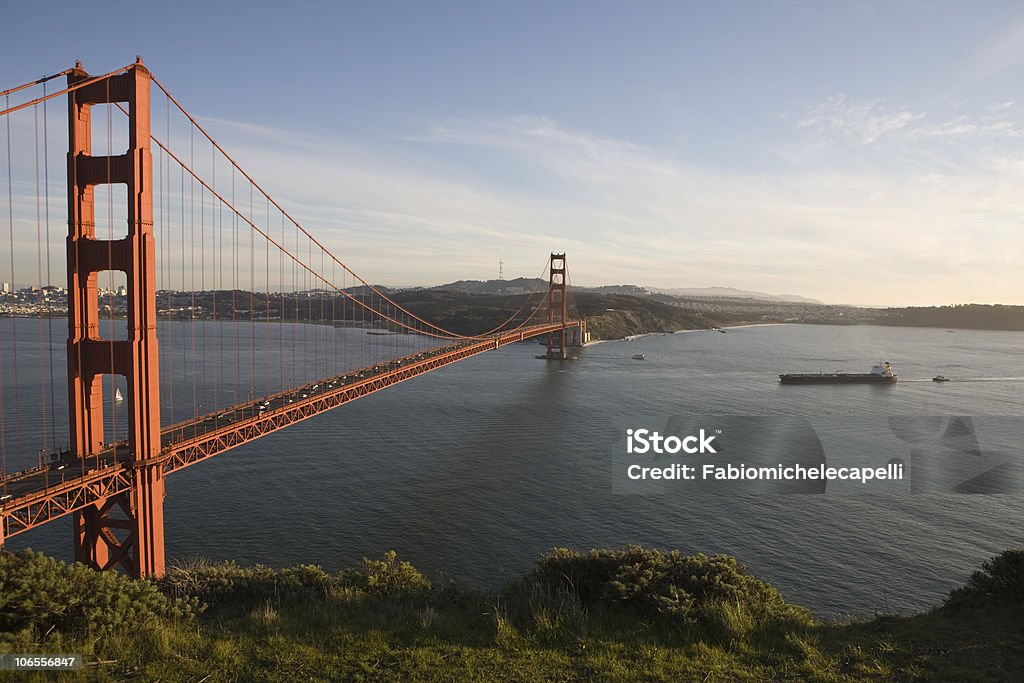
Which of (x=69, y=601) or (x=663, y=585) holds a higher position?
(x=69, y=601)

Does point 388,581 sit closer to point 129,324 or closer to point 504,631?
point 504,631

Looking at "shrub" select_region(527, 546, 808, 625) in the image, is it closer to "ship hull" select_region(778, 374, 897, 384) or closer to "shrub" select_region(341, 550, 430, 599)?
"shrub" select_region(341, 550, 430, 599)

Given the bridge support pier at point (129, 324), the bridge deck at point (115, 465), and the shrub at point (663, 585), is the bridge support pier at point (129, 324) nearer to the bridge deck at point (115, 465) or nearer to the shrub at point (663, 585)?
the bridge deck at point (115, 465)

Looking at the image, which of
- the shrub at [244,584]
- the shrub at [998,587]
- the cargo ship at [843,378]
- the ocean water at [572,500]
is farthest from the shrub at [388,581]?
the cargo ship at [843,378]

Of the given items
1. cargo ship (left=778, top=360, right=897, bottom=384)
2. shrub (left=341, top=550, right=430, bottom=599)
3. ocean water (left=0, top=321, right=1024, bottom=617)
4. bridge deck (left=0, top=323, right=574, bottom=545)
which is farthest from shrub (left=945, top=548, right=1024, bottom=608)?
cargo ship (left=778, top=360, right=897, bottom=384)

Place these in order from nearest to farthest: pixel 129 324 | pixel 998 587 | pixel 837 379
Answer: pixel 998 587, pixel 129 324, pixel 837 379

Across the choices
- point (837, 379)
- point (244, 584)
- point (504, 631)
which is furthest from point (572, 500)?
point (837, 379)

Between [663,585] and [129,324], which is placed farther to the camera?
[129,324]
